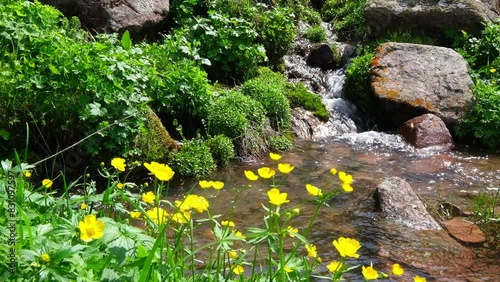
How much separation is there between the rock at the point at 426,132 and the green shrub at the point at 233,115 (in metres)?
2.33

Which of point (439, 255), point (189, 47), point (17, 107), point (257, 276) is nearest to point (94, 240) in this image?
point (257, 276)

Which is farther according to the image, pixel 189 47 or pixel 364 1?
pixel 364 1

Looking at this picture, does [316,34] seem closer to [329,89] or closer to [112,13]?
[329,89]

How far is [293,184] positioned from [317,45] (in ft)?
17.5

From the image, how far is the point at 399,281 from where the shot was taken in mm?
4086

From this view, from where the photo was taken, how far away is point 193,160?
6234mm

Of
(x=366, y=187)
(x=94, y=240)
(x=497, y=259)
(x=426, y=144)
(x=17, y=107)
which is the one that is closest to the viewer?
(x=94, y=240)

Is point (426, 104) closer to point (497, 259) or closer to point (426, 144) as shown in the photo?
point (426, 144)

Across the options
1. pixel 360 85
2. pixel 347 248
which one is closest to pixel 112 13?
pixel 360 85

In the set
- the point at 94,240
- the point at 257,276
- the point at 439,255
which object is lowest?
the point at 439,255

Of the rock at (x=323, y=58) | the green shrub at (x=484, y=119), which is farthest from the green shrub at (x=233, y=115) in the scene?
the rock at (x=323, y=58)

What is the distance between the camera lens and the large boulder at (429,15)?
10.9 meters

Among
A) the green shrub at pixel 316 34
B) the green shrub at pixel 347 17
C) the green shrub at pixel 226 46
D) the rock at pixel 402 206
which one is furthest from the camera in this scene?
the green shrub at pixel 347 17

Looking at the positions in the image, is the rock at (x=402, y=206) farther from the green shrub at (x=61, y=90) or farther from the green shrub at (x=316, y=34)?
the green shrub at (x=316, y=34)
